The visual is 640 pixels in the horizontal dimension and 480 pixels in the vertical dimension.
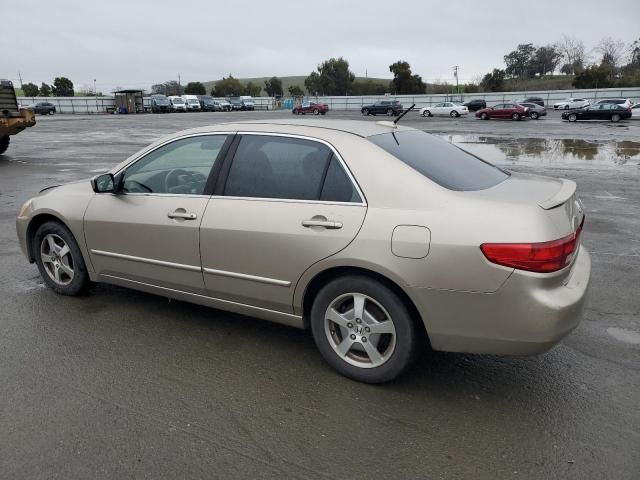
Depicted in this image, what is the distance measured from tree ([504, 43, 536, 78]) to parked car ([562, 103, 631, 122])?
236 ft

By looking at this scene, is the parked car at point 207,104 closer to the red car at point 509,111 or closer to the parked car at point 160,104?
the parked car at point 160,104

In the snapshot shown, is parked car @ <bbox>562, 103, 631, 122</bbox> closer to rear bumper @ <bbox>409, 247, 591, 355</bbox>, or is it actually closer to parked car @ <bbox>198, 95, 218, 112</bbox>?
rear bumper @ <bbox>409, 247, 591, 355</bbox>

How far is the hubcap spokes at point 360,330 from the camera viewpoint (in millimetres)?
3268

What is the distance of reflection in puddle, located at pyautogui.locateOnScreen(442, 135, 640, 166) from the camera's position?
15.7 metres

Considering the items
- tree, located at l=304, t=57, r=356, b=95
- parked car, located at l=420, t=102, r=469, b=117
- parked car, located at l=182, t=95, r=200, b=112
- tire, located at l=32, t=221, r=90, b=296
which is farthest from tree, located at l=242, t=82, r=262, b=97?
tire, located at l=32, t=221, r=90, b=296

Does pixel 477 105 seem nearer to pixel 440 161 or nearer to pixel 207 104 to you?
pixel 207 104

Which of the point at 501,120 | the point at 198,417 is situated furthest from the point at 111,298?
the point at 501,120

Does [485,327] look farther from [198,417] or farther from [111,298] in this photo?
[111,298]

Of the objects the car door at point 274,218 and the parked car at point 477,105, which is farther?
the parked car at point 477,105

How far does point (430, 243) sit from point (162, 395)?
6.13ft

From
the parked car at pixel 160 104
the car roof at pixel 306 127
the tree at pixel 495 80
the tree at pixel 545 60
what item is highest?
the tree at pixel 545 60

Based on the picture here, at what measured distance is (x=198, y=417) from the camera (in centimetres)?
306

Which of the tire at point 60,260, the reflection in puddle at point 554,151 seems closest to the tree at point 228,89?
the reflection in puddle at point 554,151

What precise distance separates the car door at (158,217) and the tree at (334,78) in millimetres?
95784
